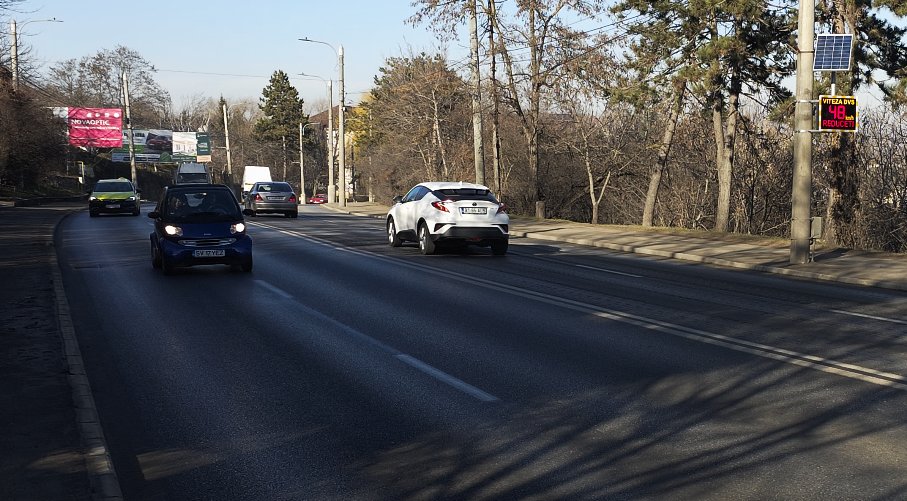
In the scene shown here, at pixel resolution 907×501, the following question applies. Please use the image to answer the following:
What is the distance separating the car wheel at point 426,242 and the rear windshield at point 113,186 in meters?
24.3

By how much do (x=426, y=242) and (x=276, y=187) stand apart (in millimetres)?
21168

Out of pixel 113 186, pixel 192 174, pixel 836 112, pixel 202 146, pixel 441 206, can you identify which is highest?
pixel 202 146

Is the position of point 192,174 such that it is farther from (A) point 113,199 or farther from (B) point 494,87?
(B) point 494,87

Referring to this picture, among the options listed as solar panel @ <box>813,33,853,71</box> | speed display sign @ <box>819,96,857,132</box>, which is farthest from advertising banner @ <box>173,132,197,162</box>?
speed display sign @ <box>819,96,857,132</box>

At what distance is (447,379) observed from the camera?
8336 mm

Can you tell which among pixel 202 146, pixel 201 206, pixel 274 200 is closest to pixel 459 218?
pixel 201 206

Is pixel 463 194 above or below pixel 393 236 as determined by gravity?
above

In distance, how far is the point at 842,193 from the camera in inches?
1145

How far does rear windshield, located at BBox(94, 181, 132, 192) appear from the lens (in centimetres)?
4142

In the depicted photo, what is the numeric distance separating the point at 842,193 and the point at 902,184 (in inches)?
198

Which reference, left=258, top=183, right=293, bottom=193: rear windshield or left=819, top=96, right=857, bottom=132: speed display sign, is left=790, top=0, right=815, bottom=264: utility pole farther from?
left=258, top=183, right=293, bottom=193: rear windshield

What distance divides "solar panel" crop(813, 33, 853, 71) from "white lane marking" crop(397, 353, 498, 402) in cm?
1338

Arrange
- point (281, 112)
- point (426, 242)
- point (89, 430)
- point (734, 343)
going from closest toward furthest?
point (89, 430)
point (734, 343)
point (426, 242)
point (281, 112)

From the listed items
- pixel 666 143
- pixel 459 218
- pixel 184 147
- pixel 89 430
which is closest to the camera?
pixel 89 430
